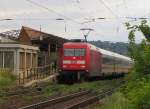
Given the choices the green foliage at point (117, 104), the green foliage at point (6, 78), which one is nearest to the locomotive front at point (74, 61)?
the green foliage at point (6, 78)

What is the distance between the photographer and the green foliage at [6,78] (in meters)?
42.3

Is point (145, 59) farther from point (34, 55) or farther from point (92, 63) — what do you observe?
point (34, 55)

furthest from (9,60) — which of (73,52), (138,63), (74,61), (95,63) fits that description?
(138,63)

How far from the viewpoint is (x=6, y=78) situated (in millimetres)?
45094

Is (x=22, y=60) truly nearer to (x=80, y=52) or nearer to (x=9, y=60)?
(x=9, y=60)

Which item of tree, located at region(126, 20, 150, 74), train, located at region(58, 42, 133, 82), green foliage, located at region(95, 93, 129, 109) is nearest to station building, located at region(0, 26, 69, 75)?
train, located at region(58, 42, 133, 82)

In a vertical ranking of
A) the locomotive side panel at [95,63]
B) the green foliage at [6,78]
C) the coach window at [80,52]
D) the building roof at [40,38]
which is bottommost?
the green foliage at [6,78]

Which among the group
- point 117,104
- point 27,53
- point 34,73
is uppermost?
point 27,53

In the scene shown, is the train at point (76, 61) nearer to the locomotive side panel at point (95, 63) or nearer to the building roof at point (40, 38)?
the locomotive side panel at point (95, 63)

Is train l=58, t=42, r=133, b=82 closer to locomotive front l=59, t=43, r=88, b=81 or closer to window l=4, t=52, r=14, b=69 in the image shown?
locomotive front l=59, t=43, r=88, b=81

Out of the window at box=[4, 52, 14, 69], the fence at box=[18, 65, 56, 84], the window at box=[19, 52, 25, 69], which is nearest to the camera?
the fence at box=[18, 65, 56, 84]

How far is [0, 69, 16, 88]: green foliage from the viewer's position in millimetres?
42281

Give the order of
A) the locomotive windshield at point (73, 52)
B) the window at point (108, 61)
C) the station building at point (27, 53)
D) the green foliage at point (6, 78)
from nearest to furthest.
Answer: the green foliage at point (6, 78) < the locomotive windshield at point (73, 52) < the station building at point (27, 53) < the window at point (108, 61)

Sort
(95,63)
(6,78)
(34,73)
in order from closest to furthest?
(6,78), (95,63), (34,73)
